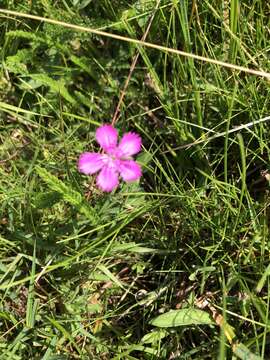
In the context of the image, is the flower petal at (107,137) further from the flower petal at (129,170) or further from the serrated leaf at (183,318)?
the serrated leaf at (183,318)

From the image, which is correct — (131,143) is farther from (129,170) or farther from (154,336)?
(154,336)

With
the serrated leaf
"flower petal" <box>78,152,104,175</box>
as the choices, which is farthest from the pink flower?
the serrated leaf

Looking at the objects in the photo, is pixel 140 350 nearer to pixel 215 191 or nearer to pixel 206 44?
pixel 215 191

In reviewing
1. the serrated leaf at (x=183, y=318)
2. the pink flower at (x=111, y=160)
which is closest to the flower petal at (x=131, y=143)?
the pink flower at (x=111, y=160)

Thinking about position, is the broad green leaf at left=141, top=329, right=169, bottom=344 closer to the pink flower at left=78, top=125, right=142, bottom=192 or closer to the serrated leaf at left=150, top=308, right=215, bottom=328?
the serrated leaf at left=150, top=308, right=215, bottom=328

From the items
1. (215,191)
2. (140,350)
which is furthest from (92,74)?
(140,350)
